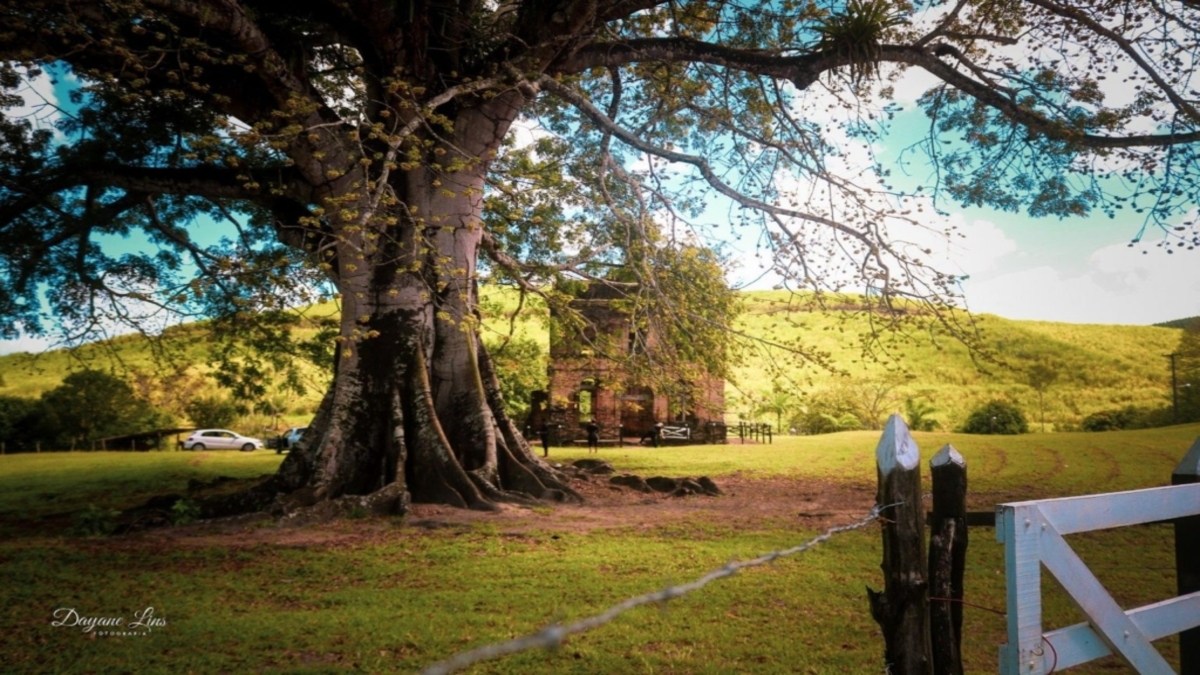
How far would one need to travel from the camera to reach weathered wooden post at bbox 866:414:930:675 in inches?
124

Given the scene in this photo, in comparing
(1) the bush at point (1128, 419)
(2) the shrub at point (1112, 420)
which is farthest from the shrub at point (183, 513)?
(2) the shrub at point (1112, 420)

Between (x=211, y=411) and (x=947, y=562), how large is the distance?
3564 cm

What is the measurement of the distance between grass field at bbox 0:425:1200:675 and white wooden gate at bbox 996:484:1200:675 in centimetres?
88

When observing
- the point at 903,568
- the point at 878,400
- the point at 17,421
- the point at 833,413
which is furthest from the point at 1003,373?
the point at 17,421

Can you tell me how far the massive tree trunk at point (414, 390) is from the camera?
35.9ft

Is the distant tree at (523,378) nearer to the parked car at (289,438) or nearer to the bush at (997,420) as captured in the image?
the parked car at (289,438)

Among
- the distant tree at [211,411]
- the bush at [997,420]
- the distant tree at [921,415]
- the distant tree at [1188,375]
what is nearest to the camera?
the distant tree at [1188,375]

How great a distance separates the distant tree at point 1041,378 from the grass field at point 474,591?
1383cm

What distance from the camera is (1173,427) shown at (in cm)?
1931

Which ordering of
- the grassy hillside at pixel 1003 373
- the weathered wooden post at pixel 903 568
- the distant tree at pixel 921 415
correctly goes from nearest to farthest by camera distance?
1. the weathered wooden post at pixel 903 568
2. the grassy hillside at pixel 1003 373
3. the distant tree at pixel 921 415

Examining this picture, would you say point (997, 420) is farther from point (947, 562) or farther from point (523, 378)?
point (947, 562)
